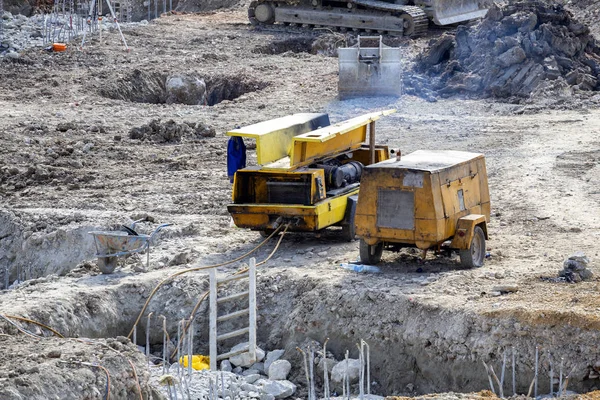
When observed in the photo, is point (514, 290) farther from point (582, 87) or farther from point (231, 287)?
point (582, 87)

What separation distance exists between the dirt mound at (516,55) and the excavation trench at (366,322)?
11829 millimetres

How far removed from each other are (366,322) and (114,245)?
10.1 feet

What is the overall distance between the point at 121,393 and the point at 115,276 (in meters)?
3.35

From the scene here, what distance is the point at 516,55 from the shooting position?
73.5 feet

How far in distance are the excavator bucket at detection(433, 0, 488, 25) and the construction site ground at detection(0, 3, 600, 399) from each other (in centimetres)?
609

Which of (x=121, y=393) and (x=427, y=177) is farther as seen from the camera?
(x=427, y=177)

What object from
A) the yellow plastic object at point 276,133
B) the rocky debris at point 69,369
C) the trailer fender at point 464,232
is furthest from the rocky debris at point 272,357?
the yellow plastic object at point 276,133

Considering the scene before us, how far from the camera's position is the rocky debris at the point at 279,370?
34.5ft

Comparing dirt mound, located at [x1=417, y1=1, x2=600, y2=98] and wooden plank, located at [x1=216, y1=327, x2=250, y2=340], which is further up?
dirt mound, located at [x1=417, y1=1, x2=600, y2=98]

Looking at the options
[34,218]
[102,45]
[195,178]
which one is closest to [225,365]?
[34,218]

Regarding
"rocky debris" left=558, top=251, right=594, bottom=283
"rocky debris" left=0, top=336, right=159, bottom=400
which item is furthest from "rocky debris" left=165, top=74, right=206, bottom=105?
"rocky debris" left=0, top=336, right=159, bottom=400

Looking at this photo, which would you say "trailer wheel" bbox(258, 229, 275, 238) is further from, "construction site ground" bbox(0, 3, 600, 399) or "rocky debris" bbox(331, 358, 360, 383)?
"rocky debris" bbox(331, 358, 360, 383)

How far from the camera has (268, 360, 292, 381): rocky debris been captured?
10523 mm

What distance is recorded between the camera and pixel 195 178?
16.6 metres
